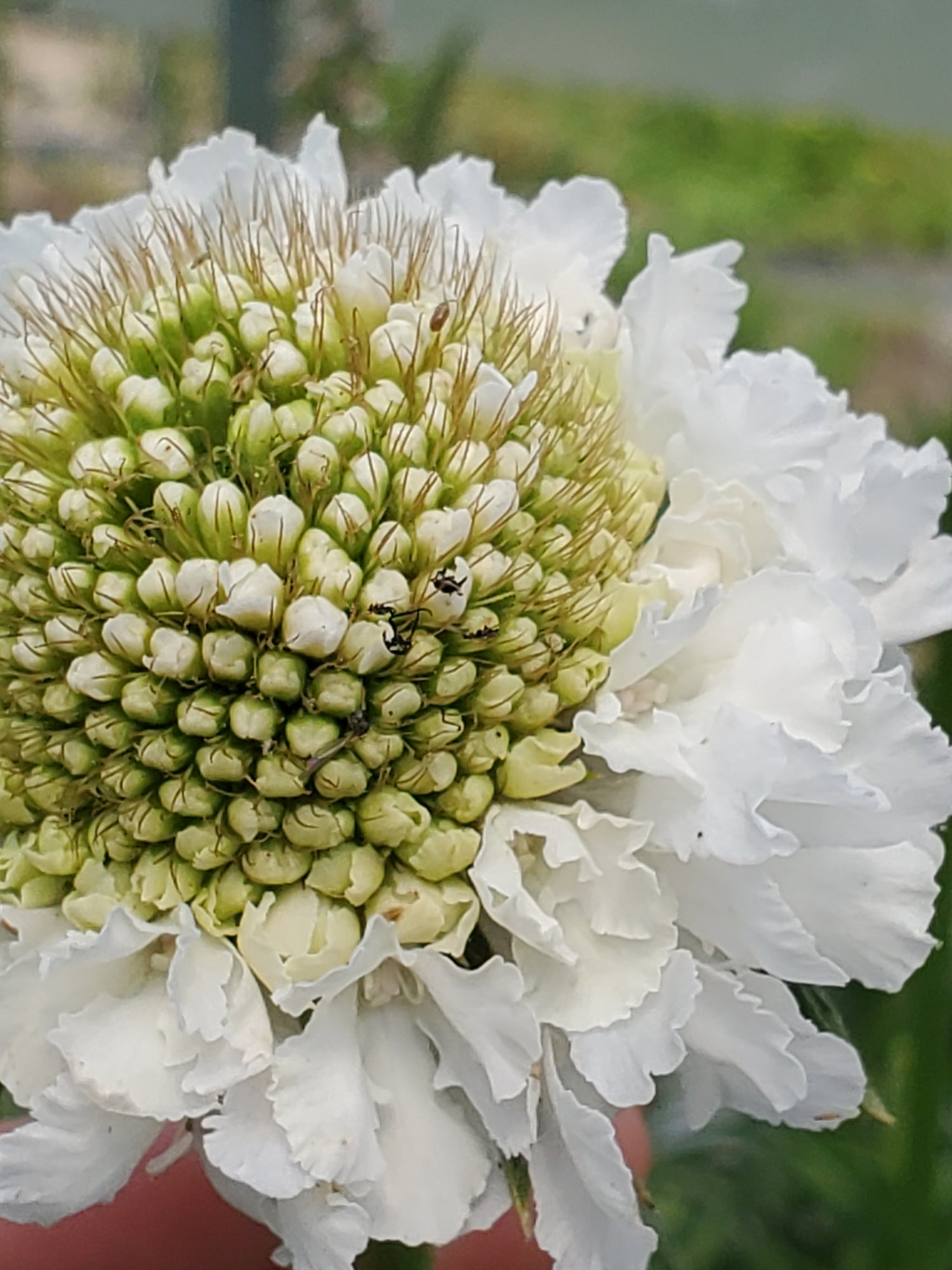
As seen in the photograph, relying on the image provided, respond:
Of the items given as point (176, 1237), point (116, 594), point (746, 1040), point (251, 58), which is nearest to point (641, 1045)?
point (746, 1040)

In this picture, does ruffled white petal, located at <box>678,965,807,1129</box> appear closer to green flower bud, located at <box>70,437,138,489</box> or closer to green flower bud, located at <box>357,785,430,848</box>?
green flower bud, located at <box>357,785,430,848</box>

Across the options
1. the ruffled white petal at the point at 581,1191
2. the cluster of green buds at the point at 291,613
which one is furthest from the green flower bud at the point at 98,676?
the ruffled white petal at the point at 581,1191

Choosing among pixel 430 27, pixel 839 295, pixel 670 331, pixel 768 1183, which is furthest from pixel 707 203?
pixel 670 331

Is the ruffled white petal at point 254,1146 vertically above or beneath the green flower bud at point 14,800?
beneath

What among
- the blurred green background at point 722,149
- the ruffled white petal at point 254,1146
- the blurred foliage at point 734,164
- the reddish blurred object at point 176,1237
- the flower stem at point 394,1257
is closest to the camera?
the ruffled white petal at point 254,1146

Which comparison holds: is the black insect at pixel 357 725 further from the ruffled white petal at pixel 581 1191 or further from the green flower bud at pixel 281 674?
the ruffled white petal at pixel 581 1191

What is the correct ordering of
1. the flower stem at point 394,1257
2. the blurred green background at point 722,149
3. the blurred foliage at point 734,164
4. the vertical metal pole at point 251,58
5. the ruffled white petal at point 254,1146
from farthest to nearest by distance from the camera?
the blurred foliage at point 734,164 → the vertical metal pole at point 251,58 → the blurred green background at point 722,149 → the flower stem at point 394,1257 → the ruffled white petal at point 254,1146

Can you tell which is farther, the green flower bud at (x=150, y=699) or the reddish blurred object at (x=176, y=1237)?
the reddish blurred object at (x=176, y=1237)
